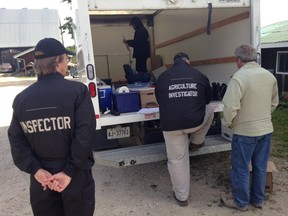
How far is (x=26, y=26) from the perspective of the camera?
4672 centimetres

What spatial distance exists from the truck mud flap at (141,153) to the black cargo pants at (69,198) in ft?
4.87

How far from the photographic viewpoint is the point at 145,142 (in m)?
4.37

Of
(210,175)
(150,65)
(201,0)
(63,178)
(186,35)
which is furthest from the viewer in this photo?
(150,65)

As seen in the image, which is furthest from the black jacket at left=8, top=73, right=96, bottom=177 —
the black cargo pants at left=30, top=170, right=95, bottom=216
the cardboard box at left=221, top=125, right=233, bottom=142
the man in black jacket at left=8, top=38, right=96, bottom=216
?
the cardboard box at left=221, top=125, right=233, bottom=142

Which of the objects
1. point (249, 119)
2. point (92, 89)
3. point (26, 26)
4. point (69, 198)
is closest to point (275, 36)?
point (249, 119)

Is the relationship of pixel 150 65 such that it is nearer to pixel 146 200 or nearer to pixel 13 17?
pixel 146 200

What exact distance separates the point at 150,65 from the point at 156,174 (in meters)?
4.06

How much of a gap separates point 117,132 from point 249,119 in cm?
166

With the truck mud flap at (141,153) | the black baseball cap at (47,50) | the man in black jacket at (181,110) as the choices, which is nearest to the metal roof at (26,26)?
the truck mud flap at (141,153)

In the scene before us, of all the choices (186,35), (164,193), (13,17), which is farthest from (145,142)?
(13,17)

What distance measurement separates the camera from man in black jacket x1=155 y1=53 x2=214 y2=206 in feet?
11.9

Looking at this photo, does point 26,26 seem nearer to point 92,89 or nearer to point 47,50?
point 92,89

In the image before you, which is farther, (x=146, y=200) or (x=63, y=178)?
(x=146, y=200)

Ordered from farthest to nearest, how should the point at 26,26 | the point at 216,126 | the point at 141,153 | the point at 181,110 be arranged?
the point at 26,26 → the point at 216,126 → the point at 141,153 → the point at 181,110
